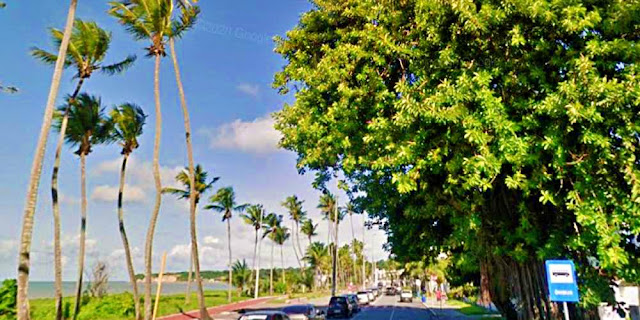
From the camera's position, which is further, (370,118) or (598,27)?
(370,118)

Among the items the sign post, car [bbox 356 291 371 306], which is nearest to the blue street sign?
the sign post

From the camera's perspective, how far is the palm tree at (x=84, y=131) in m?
24.0

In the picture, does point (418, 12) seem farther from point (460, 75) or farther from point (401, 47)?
point (460, 75)

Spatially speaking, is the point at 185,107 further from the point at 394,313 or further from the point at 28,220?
the point at 394,313

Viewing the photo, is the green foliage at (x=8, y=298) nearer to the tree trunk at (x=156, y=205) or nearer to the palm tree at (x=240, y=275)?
the tree trunk at (x=156, y=205)

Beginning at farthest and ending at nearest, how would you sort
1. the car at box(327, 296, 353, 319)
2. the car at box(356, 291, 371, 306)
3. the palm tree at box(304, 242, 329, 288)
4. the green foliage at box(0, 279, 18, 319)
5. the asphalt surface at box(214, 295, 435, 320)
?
the palm tree at box(304, 242, 329, 288)
the car at box(356, 291, 371, 306)
the asphalt surface at box(214, 295, 435, 320)
the car at box(327, 296, 353, 319)
the green foliage at box(0, 279, 18, 319)

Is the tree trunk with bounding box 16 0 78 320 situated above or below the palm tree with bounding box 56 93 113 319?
below

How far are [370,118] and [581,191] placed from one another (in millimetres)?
4567

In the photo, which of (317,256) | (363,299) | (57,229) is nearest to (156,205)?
(57,229)

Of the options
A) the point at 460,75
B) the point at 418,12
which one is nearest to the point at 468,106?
the point at 460,75

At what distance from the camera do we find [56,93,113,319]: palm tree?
78.8ft

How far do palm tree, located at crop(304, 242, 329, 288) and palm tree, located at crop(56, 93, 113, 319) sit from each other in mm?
68154

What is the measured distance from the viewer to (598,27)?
27.2ft

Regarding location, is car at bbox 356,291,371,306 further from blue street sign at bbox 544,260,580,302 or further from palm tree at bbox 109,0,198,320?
blue street sign at bbox 544,260,580,302
